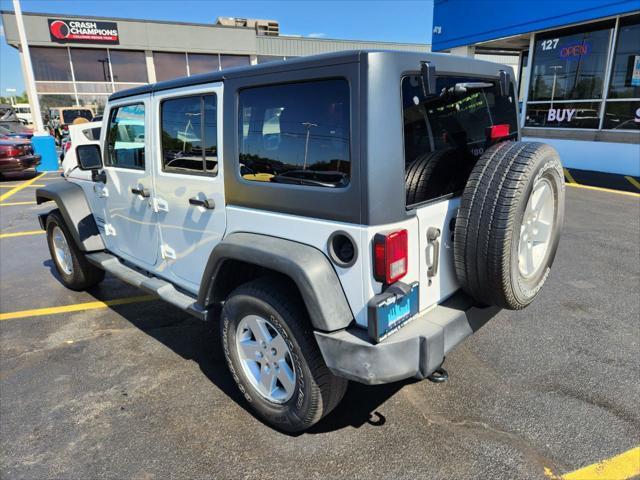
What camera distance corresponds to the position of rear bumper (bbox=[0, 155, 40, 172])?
12.8 meters

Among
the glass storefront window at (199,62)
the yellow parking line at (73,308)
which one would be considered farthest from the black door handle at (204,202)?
the glass storefront window at (199,62)

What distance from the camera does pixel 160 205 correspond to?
10.6ft

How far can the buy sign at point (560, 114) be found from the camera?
12484 millimetres

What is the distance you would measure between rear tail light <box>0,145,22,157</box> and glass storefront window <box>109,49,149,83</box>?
1275cm

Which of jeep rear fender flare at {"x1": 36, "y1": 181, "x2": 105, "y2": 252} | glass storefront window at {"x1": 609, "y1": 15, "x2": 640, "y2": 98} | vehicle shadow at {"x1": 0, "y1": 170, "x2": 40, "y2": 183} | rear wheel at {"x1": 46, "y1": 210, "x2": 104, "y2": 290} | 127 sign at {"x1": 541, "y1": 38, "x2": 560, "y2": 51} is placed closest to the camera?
jeep rear fender flare at {"x1": 36, "y1": 181, "x2": 105, "y2": 252}

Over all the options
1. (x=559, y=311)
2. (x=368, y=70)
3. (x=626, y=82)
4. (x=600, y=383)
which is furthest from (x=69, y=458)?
(x=626, y=82)

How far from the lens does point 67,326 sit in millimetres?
4043

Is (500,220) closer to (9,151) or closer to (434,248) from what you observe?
(434,248)

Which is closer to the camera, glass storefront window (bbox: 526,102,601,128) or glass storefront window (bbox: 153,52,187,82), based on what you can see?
glass storefront window (bbox: 526,102,601,128)

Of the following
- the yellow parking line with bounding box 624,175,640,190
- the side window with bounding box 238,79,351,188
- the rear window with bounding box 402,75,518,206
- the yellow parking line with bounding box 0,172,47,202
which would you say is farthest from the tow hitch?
the yellow parking line with bounding box 0,172,47,202

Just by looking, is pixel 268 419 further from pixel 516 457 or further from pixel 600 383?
pixel 600 383

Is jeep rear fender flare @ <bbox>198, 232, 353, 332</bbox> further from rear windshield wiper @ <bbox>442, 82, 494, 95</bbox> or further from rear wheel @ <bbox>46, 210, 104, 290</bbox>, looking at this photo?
rear wheel @ <bbox>46, 210, 104, 290</bbox>

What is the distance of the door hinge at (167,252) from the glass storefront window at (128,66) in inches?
964

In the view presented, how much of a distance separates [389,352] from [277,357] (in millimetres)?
734
